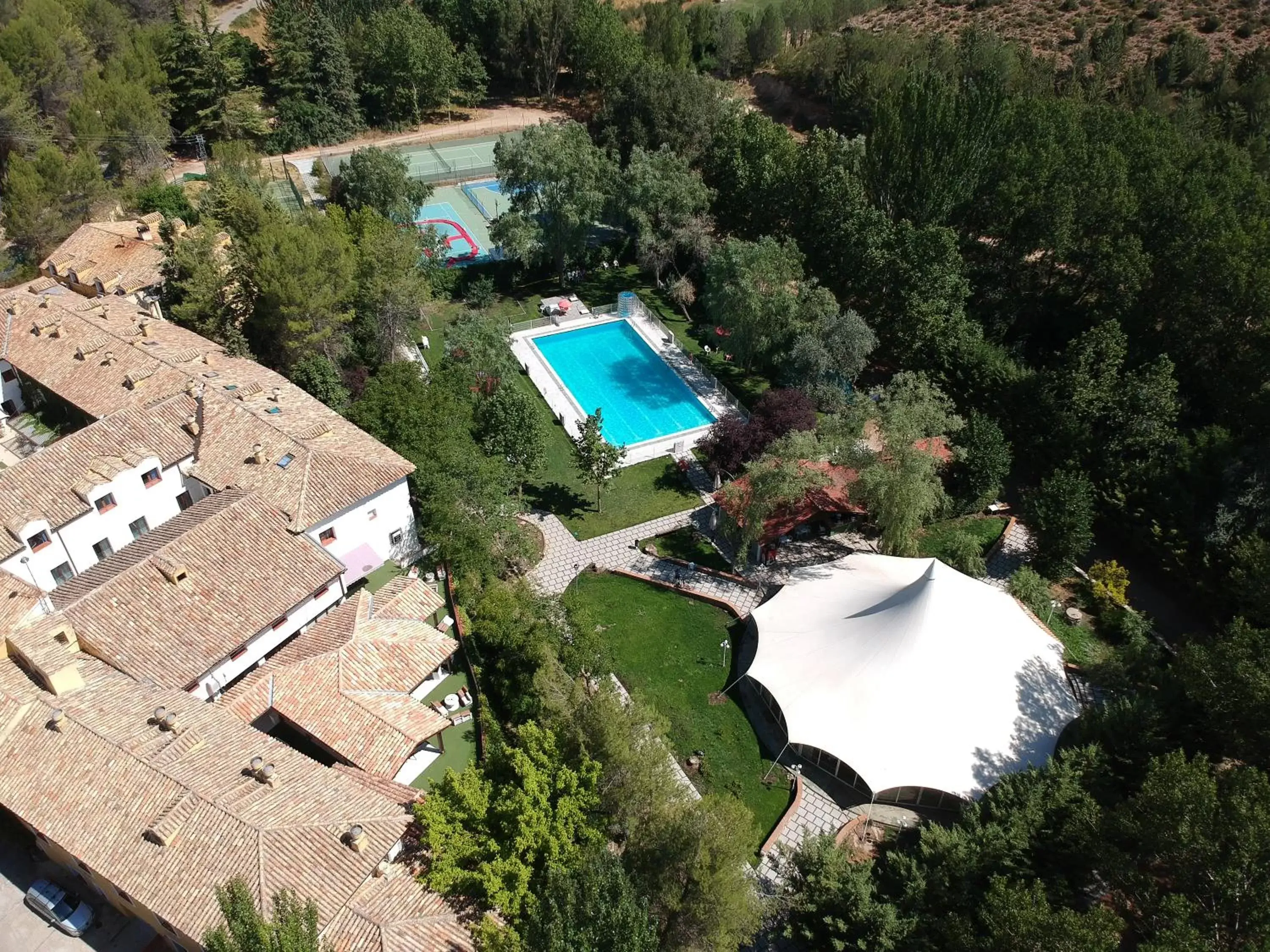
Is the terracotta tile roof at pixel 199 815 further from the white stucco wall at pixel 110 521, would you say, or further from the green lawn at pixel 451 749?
the white stucco wall at pixel 110 521

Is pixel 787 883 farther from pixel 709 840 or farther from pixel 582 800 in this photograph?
pixel 582 800

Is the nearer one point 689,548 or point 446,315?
point 689,548

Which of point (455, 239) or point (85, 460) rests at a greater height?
point (85, 460)

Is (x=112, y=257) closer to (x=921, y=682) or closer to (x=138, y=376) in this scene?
(x=138, y=376)

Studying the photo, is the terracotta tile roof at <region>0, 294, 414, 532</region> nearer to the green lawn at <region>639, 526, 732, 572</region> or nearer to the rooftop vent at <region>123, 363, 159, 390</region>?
the rooftop vent at <region>123, 363, 159, 390</region>

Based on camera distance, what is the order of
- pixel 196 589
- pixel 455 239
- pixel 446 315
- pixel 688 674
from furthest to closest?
pixel 455 239, pixel 446 315, pixel 688 674, pixel 196 589

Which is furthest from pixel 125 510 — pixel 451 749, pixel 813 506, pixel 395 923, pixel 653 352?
pixel 653 352

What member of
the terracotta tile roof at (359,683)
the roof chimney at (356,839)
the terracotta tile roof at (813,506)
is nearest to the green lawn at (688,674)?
the terracotta tile roof at (813,506)
